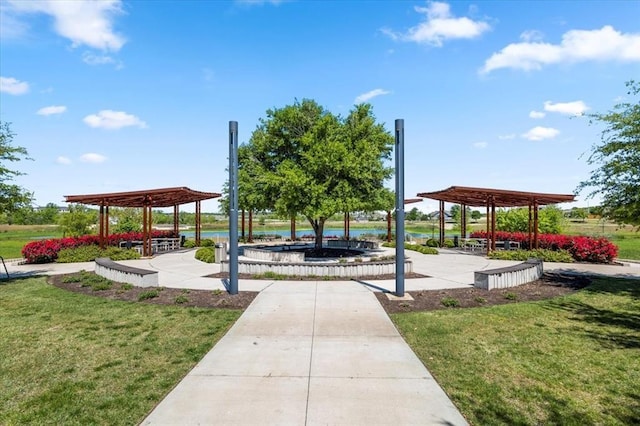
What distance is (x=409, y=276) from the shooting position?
1482cm

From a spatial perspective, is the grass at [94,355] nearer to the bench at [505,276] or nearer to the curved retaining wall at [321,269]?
the curved retaining wall at [321,269]

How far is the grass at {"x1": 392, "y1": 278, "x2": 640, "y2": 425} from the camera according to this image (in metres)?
4.68

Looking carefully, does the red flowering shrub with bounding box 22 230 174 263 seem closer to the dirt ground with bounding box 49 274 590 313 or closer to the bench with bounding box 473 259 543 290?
the dirt ground with bounding box 49 274 590 313

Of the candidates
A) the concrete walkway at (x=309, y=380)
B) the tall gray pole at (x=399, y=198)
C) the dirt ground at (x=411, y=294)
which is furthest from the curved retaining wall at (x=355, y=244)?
the concrete walkway at (x=309, y=380)

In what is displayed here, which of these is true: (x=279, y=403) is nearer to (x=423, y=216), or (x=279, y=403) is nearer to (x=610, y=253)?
(x=610, y=253)

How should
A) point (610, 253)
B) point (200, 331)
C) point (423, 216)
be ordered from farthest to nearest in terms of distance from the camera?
point (423, 216) < point (610, 253) < point (200, 331)

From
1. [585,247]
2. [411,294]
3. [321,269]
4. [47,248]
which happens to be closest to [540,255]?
[585,247]

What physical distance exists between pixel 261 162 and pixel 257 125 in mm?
4404

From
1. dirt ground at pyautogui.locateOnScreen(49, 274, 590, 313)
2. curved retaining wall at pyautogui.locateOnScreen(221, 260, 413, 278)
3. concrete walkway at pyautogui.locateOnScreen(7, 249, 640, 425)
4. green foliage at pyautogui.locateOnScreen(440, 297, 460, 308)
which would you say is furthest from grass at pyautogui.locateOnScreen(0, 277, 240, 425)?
green foliage at pyautogui.locateOnScreen(440, 297, 460, 308)

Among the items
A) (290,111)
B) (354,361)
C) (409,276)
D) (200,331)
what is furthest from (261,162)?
(354,361)

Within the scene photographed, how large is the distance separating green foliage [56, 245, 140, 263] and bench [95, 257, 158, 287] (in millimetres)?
6630

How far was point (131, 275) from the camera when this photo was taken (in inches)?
514

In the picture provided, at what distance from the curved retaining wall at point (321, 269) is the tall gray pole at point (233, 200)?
349 centimetres

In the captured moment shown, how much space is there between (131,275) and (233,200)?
5668 millimetres
